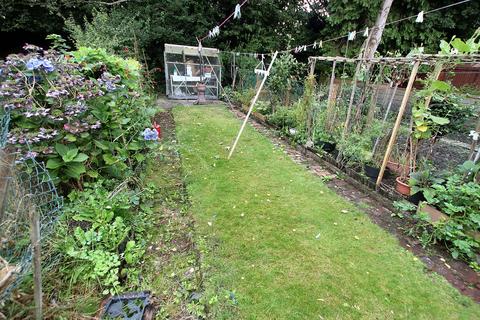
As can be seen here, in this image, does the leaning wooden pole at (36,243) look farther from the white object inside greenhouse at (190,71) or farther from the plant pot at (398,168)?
the white object inside greenhouse at (190,71)

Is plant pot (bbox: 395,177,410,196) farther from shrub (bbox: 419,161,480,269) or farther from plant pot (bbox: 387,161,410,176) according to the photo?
shrub (bbox: 419,161,480,269)

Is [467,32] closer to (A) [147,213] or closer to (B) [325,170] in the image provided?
(B) [325,170]

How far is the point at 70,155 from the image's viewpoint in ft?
7.44

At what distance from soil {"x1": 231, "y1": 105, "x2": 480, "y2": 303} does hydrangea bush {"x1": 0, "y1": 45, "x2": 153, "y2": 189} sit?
3178mm

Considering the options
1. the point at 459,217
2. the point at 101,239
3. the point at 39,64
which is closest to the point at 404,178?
the point at 459,217

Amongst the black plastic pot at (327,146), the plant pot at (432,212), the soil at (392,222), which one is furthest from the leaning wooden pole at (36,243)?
the black plastic pot at (327,146)

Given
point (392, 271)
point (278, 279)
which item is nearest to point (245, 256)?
Result: point (278, 279)

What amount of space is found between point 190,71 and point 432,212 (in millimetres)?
10026

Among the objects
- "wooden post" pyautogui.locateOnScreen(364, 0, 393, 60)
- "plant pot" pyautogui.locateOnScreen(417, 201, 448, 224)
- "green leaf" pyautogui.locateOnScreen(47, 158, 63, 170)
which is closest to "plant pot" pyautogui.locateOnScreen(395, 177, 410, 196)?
"plant pot" pyautogui.locateOnScreen(417, 201, 448, 224)

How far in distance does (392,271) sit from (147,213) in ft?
8.68

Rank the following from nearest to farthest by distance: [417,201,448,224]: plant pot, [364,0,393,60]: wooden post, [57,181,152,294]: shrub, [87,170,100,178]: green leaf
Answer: [57,181,152,294]: shrub < [87,170,100,178]: green leaf < [417,201,448,224]: plant pot < [364,0,393,60]: wooden post

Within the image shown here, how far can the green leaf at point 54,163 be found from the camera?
222 cm

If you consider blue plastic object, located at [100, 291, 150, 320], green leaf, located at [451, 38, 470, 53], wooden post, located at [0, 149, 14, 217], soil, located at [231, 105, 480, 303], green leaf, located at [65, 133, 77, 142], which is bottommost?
soil, located at [231, 105, 480, 303]

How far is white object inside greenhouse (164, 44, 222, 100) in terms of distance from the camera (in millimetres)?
10336
